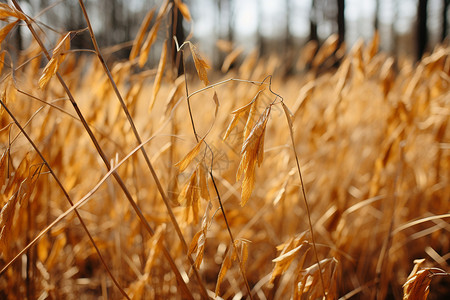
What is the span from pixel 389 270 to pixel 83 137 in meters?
0.75

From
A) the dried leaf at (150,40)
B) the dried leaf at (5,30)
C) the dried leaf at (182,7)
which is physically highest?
the dried leaf at (182,7)

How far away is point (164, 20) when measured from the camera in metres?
0.52

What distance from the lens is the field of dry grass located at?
35 centimetres

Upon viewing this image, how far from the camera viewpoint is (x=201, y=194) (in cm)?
33

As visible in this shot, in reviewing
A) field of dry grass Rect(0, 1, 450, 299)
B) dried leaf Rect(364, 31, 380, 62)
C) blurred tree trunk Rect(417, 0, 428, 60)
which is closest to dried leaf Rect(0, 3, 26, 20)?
field of dry grass Rect(0, 1, 450, 299)

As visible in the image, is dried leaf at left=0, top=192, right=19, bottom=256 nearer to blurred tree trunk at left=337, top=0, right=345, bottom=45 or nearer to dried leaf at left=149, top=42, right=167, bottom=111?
dried leaf at left=149, top=42, right=167, bottom=111

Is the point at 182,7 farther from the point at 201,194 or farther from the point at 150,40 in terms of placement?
the point at 201,194

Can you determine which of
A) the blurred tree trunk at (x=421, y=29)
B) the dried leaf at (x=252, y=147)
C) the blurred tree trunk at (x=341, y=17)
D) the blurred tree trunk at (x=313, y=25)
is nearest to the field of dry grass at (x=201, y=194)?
the dried leaf at (x=252, y=147)

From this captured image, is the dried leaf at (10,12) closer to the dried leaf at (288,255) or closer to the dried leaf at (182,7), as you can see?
the dried leaf at (182,7)

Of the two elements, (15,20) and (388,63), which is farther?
(388,63)

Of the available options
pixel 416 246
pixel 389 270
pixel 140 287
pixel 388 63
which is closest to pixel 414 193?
pixel 416 246

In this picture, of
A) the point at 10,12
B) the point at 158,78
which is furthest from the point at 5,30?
the point at 158,78

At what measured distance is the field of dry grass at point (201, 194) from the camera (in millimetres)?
352

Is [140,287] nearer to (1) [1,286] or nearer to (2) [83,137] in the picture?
(1) [1,286]
